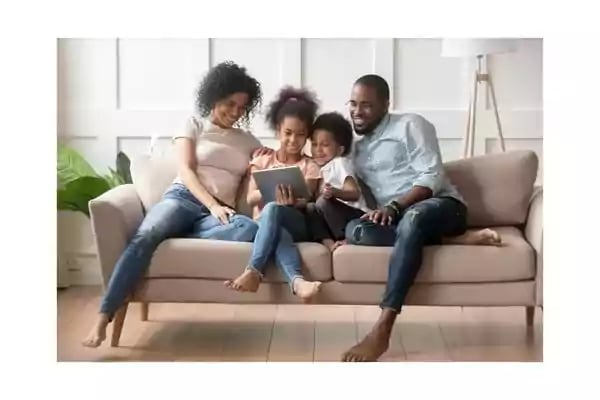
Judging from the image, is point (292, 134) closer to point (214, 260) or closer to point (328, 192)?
point (328, 192)

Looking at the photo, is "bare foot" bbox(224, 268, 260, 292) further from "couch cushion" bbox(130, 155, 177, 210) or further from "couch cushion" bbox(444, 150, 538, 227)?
"couch cushion" bbox(444, 150, 538, 227)

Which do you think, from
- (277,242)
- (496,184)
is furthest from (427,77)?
(277,242)

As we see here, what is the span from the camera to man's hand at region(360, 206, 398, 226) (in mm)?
2682

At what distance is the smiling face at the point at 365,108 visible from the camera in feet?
8.81

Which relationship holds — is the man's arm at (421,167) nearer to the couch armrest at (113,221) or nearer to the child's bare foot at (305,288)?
the child's bare foot at (305,288)

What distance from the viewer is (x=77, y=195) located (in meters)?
2.68

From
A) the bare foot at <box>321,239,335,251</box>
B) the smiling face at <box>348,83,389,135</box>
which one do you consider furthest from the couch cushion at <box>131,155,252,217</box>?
the smiling face at <box>348,83,389,135</box>

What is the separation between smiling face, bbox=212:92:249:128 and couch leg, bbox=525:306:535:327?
3.04 ft

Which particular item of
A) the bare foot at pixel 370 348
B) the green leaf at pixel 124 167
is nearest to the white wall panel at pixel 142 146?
the green leaf at pixel 124 167

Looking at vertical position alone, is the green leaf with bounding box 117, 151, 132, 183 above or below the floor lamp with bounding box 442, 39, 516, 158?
below

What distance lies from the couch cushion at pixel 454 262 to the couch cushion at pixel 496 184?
0.05 metres
